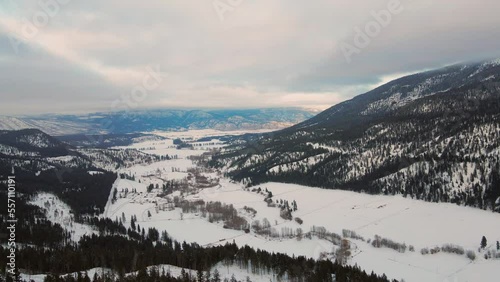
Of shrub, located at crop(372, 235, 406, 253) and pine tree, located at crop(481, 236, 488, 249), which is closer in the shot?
pine tree, located at crop(481, 236, 488, 249)

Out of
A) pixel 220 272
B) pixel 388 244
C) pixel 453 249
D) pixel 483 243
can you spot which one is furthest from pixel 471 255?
pixel 220 272

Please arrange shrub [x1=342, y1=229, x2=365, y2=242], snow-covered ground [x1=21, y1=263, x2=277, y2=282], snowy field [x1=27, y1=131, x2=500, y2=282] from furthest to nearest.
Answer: shrub [x1=342, y1=229, x2=365, y2=242]
snowy field [x1=27, y1=131, x2=500, y2=282]
snow-covered ground [x1=21, y1=263, x2=277, y2=282]

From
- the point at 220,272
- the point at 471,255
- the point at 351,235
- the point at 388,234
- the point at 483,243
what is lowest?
the point at 351,235

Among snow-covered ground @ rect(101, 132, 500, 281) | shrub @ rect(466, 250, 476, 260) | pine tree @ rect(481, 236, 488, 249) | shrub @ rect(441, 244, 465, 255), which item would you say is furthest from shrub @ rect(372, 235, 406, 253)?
pine tree @ rect(481, 236, 488, 249)

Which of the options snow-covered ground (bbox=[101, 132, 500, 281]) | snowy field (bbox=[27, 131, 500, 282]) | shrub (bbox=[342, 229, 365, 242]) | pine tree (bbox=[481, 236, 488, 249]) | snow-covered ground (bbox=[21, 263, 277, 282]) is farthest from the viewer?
shrub (bbox=[342, 229, 365, 242])

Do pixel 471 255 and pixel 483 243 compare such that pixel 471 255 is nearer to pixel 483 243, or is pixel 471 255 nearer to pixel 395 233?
pixel 483 243

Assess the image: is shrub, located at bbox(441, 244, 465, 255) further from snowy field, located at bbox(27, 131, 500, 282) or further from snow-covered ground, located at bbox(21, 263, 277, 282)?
snow-covered ground, located at bbox(21, 263, 277, 282)

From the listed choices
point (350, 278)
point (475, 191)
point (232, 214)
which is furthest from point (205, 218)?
point (475, 191)

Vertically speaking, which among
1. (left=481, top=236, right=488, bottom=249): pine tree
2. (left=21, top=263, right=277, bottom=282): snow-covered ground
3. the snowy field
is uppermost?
(left=21, top=263, right=277, bottom=282): snow-covered ground

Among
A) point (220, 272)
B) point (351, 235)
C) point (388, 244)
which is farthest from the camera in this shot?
point (351, 235)

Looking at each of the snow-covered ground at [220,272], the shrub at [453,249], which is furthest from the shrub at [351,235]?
the snow-covered ground at [220,272]

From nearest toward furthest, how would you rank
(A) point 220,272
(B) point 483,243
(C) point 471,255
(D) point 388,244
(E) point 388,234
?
(A) point 220,272 < (C) point 471,255 < (B) point 483,243 < (D) point 388,244 < (E) point 388,234

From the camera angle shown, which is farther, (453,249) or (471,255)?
(453,249)
